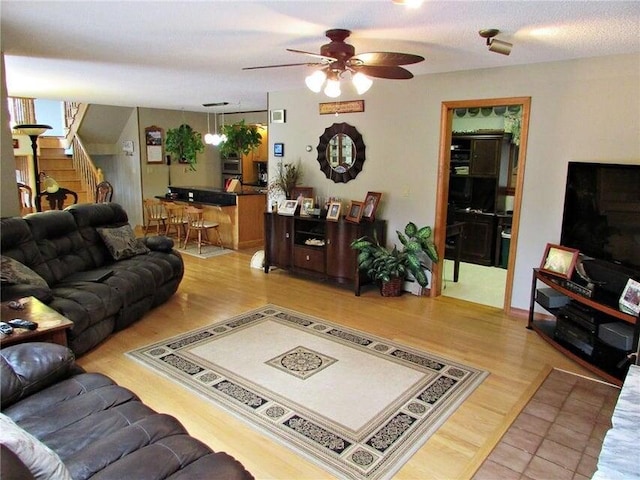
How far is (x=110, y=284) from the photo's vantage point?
3.90m

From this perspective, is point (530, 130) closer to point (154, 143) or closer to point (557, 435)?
point (557, 435)

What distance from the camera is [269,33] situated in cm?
317

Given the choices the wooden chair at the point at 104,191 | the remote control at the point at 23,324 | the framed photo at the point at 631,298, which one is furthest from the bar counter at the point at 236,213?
the framed photo at the point at 631,298

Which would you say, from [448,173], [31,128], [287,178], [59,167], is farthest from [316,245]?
[59,167]

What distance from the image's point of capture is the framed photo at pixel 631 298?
3.04 m

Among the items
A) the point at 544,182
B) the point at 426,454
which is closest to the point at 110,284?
the point at 426,454

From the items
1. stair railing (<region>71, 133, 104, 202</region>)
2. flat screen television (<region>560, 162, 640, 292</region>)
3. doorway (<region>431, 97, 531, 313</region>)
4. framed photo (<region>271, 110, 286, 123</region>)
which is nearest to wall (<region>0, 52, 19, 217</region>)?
framed photo (<region>271, 110, 286, 123</region>)

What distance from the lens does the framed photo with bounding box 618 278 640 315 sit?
120 inches

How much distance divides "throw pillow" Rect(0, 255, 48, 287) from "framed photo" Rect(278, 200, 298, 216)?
2.96 m

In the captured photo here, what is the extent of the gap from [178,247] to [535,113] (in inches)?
220

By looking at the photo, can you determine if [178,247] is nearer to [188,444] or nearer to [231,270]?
[231,270]

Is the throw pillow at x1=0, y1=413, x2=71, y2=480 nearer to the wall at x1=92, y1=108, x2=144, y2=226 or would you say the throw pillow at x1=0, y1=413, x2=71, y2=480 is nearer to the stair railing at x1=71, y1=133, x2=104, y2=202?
the stair railing at x1=71, y1=133, x2=104, y2=202

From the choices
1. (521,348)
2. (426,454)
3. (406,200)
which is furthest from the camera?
(406,200)

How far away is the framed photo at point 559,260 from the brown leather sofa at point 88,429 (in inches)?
124
